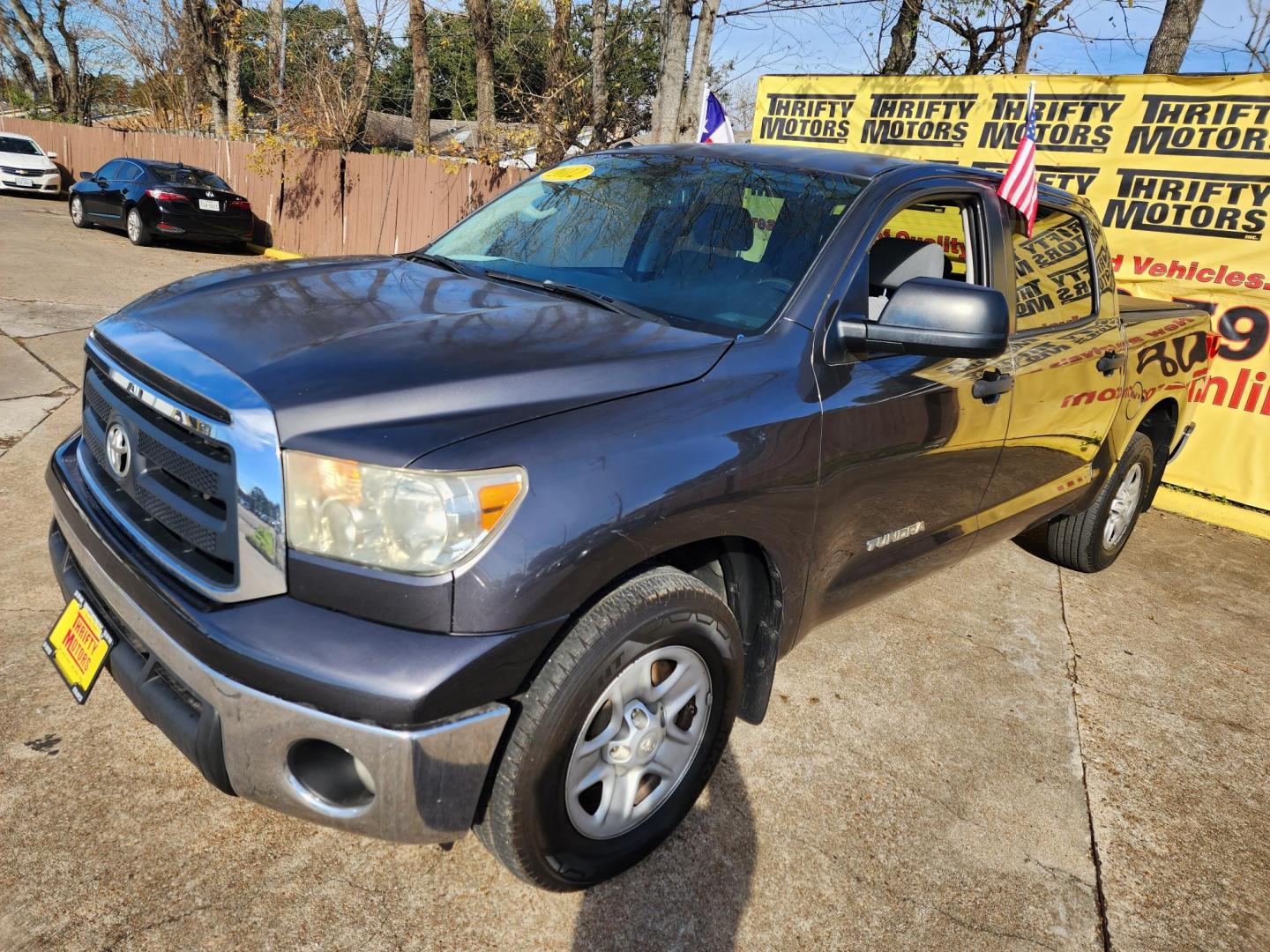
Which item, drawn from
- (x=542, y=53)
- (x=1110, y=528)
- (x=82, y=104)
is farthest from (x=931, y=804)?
(x=82, y=104)

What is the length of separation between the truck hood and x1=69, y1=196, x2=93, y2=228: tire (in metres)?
16.9

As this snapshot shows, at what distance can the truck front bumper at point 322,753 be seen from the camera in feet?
5.86

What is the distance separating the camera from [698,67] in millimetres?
9836

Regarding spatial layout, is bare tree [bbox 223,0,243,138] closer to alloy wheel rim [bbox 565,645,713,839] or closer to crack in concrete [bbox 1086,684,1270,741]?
crack in concrete [bbox 1086,684,1270,741]

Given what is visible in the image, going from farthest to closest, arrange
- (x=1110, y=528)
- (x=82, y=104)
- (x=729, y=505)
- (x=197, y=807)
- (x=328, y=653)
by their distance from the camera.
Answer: (x=82, y=104) → (x=1110, y=528) → (x=197, y=807) → (x=729, y=505) → (x=328, y=653)

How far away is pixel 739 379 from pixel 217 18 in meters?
24.7

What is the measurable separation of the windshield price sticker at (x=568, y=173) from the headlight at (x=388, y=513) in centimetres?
198

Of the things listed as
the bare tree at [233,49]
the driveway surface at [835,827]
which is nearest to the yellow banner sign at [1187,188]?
the driveway surface at [835,827]

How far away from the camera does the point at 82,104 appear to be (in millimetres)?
35906

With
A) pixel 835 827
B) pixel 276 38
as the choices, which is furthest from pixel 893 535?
Answer: pixel 276 38

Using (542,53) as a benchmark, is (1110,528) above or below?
below

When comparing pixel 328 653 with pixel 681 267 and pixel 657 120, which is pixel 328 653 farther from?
pixel 657 120

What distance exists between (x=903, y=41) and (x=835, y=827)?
13.1m

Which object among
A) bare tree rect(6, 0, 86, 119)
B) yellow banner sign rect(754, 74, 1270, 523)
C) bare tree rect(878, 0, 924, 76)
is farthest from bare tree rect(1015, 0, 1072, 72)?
bare tree rect(6, 0, 86, 119)
